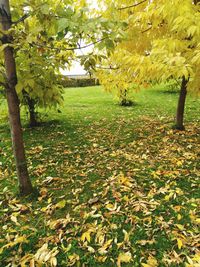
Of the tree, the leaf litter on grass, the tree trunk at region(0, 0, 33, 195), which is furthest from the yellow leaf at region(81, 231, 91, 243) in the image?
the tree

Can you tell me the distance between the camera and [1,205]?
3.42 m

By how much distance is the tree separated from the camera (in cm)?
338

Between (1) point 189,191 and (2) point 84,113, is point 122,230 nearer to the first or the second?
(1) point 189,191

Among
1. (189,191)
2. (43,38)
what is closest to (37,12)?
(43,38)

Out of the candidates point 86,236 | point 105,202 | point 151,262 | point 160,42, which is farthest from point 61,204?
point 160,42

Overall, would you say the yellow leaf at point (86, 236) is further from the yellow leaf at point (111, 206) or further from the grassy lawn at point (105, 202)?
the yellow leaf at point (111, 206)

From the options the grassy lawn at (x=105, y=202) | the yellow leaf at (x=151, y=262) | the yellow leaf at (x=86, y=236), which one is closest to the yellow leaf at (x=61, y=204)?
the grassy lawn at (x=105, y=202)

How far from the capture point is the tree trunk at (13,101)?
2.75 m

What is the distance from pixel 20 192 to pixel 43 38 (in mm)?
2099

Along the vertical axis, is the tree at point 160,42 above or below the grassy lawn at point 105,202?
above

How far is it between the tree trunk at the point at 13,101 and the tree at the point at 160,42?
131cm

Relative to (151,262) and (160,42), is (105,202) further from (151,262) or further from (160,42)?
(160,42)

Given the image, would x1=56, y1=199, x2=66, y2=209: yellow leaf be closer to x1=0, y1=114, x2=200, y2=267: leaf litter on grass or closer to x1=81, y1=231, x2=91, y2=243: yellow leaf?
x1=0, y1=114, x2=200, y2=267: leaf litter on grass

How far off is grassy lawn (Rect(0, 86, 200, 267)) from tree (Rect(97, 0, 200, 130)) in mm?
1472
